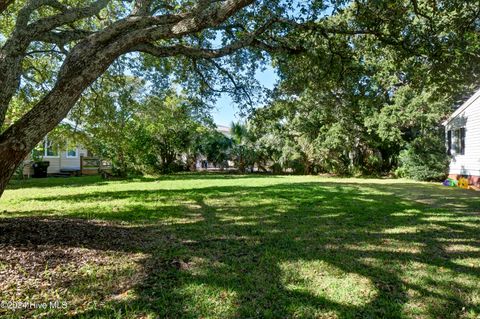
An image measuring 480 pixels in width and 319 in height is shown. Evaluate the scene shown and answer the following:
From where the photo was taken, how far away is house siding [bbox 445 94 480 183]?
44.5ft

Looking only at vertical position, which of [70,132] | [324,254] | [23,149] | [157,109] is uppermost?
[157,109]

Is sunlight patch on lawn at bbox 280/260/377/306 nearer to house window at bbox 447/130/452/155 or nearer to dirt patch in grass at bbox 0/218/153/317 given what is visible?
dirt patch in grass at bbox 0/218/153/317

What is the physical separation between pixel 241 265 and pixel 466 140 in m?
15.6

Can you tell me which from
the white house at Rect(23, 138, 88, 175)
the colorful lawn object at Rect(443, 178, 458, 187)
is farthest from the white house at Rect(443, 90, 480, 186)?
the white house at Rect(23, 138, 88, 175)

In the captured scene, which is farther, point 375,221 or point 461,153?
point 461,153

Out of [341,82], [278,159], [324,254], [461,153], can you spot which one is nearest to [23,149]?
[324,254]

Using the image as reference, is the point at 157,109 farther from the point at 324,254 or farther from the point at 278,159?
the point at 278,159

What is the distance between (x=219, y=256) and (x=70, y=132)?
12.3 meters

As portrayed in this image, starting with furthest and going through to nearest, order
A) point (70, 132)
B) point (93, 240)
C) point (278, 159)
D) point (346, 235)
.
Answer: point (278, 159)
point (70, 132)
point (346, 235)
point (93, 240)

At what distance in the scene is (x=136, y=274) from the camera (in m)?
3.37

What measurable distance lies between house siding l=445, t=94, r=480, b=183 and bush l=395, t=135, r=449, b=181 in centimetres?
149

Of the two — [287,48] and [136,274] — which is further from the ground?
[287,48]

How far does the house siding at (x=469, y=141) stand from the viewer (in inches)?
534

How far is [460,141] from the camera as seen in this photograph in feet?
50.8
